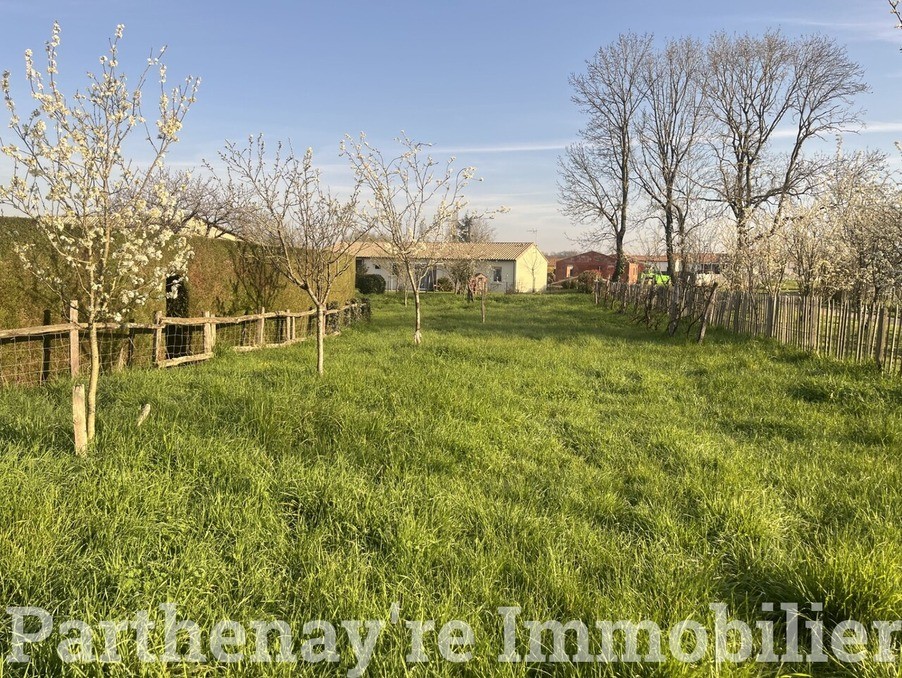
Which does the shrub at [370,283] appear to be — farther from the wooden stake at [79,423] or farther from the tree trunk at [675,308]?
the wooden stake at [79,423]

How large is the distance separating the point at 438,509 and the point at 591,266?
5894 centimetres

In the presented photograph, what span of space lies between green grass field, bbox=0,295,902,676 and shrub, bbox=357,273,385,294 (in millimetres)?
31242

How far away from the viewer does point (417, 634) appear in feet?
7.82

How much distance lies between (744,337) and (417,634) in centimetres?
1304

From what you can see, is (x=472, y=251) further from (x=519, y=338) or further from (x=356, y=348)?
(x=356, y=348)

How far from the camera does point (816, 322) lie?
33.2 ft

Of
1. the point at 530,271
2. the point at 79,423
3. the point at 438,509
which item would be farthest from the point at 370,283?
the point at 438,509

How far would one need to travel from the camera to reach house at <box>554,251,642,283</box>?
5091cm

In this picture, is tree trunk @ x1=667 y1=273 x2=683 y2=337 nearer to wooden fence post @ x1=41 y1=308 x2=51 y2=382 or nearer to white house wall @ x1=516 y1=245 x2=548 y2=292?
wooden fence post @ x1=41 y1=308 x2=51 y2=382

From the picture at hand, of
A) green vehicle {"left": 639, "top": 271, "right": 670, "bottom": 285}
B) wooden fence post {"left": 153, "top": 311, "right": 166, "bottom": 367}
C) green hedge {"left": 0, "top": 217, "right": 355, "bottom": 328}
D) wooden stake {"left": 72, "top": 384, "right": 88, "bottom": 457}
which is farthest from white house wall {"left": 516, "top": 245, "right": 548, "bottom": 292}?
wooden stake {"left": 72, "top": 384, "right": 88, "bottom": 457}

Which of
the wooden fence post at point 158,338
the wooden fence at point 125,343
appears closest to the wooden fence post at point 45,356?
the wooden fence at point 125,343

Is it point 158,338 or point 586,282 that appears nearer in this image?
point 158,338

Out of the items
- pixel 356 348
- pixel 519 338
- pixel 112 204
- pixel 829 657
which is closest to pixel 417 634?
pixel 829 657

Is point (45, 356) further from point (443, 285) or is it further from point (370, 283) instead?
point (443, 285)
